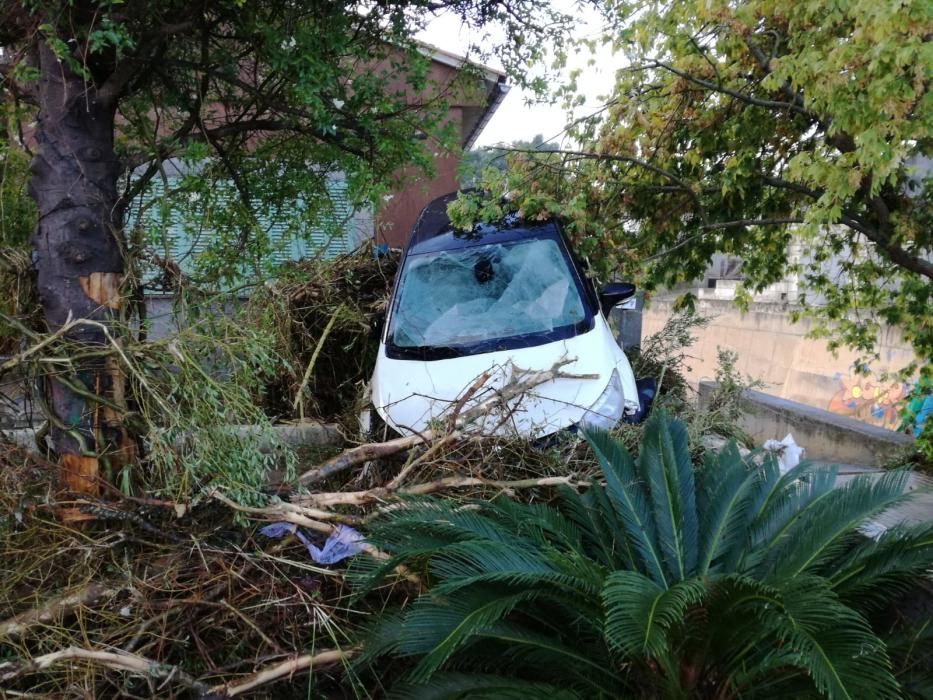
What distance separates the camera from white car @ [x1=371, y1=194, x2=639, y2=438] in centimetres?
461

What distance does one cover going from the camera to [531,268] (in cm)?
559

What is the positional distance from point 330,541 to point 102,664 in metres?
1.14

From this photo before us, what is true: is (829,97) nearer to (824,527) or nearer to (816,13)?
(816,13)

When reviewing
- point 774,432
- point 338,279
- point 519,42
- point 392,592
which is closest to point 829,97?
point 519,42

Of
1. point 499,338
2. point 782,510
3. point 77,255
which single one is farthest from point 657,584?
point 77,255

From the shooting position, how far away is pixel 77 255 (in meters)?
4.01

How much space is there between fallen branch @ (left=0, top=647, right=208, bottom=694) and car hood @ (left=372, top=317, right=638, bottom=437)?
6.22 ft

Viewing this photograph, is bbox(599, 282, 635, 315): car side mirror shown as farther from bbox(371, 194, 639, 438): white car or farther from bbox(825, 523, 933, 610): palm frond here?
bbox(825, 523, 933, 610): palm frond

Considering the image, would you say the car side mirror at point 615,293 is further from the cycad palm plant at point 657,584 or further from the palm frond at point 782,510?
the palm frond at point 782,510

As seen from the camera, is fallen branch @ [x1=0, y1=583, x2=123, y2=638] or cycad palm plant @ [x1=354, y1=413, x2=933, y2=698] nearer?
cycad palm plant @ [x1=354, y1=413, x2=933, y2=698]

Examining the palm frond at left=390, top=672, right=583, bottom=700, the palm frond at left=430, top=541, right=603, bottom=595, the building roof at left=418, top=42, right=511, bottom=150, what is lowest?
the palm frond at left=390, top=672, right=583, bottom=700

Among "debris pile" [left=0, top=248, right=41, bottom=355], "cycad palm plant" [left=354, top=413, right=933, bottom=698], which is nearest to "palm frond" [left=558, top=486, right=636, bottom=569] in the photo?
"cycad palm plant" [left=354, top=413, right=933, bottom=698]

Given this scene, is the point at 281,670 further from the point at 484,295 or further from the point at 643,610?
the point at 484,295

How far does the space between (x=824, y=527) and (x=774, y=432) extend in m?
6.91
